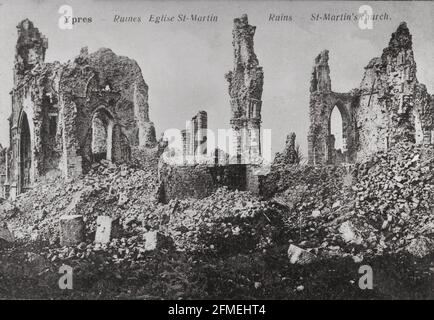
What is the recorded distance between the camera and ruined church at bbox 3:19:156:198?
13.6 m

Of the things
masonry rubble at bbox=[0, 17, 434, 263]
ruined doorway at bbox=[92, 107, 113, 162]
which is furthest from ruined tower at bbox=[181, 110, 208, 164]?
ruined doorway at bbox=[92, 107, 113, 162]

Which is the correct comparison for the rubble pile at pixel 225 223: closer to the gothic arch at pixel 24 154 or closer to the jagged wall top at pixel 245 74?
the jagged wall top at pixel 245 74

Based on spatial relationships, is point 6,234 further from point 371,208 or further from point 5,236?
point 371,208

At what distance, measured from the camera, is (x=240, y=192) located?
10352 millimetres

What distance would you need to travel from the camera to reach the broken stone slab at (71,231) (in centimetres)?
934

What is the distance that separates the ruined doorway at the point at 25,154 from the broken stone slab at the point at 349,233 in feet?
32.8

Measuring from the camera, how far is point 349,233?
8797 mm

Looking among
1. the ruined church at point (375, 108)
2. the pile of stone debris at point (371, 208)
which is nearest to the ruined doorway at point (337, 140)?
the ruined church at point (375, 108)

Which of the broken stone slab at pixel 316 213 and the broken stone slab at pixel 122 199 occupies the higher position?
the broken stone slab at pixel 122 199

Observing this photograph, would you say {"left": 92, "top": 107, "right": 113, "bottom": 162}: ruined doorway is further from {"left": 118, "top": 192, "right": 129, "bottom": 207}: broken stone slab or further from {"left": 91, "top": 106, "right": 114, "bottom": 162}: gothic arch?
{"left": 118, "top": 192, "right": 129, "bottom": 207}: broken stone slab

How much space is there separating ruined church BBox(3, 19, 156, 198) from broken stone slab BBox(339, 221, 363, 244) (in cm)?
747

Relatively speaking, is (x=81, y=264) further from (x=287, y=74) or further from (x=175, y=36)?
(x=287, y=74)

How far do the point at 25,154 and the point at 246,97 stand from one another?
7.92m
